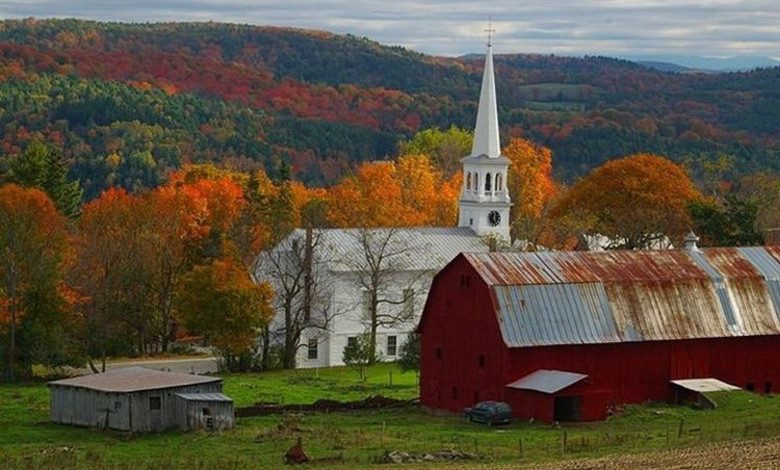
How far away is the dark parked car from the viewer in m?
50.1

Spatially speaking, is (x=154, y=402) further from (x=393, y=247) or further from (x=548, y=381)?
(x=393, y=247)

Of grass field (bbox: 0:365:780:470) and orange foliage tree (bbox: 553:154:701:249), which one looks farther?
orange foliage tree (bbox: 553:154:701:249)

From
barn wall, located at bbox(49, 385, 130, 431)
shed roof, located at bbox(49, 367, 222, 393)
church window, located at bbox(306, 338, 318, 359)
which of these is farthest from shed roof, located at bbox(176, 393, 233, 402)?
church window, located at bbox(306, 338, 318, 359)

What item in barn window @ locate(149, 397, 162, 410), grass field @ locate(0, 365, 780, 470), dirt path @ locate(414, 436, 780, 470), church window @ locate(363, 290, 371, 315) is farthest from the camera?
church window @ locate(363, 290, 371, 315)

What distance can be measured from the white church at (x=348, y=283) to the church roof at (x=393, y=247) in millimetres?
46

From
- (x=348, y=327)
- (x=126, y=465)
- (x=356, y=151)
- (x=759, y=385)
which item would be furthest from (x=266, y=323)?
(x=356, y=151)

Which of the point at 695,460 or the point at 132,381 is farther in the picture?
the point at 132,381

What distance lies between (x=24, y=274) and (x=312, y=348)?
15.0 meters

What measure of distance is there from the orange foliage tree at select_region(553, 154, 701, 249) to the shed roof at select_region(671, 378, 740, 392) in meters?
28.7

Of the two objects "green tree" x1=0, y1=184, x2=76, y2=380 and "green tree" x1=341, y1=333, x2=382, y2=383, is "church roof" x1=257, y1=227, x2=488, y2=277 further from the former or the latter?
"green tree" x1=0, y1=184, x2=76, y2=380

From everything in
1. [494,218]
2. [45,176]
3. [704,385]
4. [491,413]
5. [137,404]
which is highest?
[45,176]

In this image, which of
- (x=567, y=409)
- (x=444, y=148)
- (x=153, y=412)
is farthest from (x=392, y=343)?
(x=444, y=148)

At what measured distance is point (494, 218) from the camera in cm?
8669

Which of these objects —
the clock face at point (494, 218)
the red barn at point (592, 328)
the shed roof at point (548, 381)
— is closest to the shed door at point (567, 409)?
the red barn at point (592, 328)
